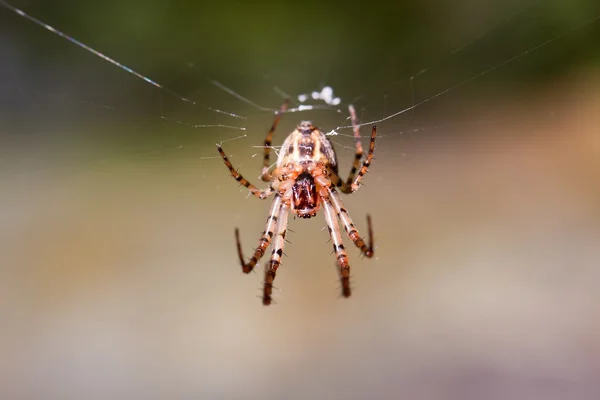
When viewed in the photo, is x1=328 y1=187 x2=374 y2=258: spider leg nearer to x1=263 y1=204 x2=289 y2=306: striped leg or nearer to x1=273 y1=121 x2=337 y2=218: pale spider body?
x1=273 y1=121 x2=337 y2=218: pale spider body

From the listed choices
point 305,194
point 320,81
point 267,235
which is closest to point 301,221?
point 320,81

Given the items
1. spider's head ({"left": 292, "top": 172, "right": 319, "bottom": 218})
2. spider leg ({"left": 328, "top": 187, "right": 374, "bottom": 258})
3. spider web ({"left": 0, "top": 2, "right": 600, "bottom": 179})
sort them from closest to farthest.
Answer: spider's head ({"left": 292, "top": 172, "right": 319, "bottom": 218})
spider leg ({"left": 328, "top": 187, "right": 374, "bottom": 258})
spider web ({"left": 0, "top": 2, "right": 600, "bottom": 179})

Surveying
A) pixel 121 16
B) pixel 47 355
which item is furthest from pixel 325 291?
pixel 121 16

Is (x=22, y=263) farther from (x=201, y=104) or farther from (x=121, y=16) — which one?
(x=121, y=16)

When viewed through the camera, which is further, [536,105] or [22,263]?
[536,105]

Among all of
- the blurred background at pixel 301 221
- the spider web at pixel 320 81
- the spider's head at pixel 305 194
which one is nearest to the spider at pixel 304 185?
the spider's head at pixel 305 194

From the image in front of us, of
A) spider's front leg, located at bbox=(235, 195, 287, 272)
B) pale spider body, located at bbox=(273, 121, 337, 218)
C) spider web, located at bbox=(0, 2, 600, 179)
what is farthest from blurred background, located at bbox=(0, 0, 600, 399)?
pale spider body, located at bbox=(273, 121, 337, 218)

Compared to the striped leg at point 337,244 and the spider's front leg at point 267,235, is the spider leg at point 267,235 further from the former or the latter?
the striped leg at point 337,244

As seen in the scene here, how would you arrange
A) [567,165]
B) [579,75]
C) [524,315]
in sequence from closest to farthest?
[524,315], [567,165], [579,75]
